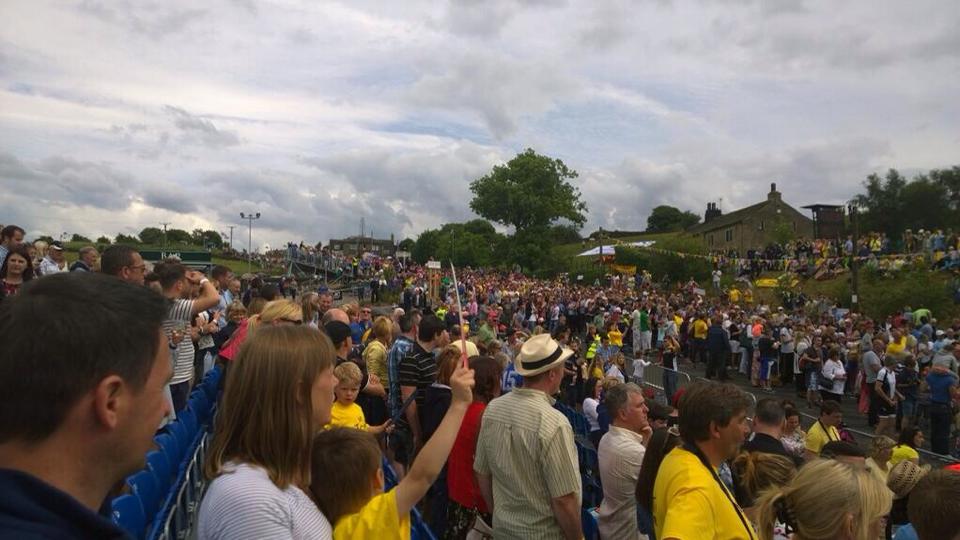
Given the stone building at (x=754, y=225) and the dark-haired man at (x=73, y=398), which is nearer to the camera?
the dark-haired man at (x=73, y=398)

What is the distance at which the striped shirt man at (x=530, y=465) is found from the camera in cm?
360

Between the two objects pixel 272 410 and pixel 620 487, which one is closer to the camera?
pixel 272 410

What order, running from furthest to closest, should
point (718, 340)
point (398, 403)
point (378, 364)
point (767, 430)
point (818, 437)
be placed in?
point (718, 340) → point (378, 364) → point (818, 437) → point (398, 403) → point (767, 430)

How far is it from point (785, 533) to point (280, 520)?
278 cm

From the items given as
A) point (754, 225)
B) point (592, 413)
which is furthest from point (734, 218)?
point (592, 413)

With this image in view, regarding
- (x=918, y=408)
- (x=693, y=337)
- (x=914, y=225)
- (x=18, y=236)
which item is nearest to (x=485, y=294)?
(x=693, y=337)

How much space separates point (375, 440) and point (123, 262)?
362 centimetres

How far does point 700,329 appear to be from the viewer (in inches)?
819

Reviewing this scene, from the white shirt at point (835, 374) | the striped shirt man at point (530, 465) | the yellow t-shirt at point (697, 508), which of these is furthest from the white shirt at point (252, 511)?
the white shirt at point (835, 374)

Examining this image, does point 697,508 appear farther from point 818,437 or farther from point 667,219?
point 667,219

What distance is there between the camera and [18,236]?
7.47 metres

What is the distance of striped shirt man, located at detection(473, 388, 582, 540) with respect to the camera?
360cm

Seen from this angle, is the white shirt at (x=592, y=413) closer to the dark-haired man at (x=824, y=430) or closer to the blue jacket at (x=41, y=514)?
the dark-haired man at (x=824, y=430)

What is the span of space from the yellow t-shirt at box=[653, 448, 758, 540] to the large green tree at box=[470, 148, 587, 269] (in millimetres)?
62832
